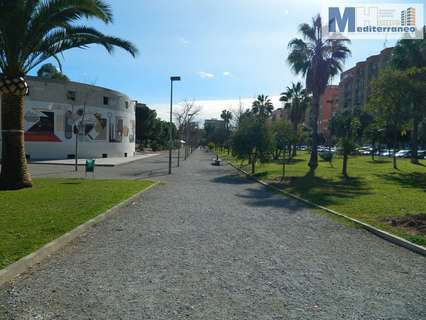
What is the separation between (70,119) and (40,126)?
292 cm

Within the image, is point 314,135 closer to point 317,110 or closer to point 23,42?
point 317,110

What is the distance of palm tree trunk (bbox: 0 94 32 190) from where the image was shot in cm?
1298

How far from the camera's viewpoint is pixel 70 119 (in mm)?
37219

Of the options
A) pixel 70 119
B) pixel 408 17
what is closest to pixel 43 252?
pixel 408 17

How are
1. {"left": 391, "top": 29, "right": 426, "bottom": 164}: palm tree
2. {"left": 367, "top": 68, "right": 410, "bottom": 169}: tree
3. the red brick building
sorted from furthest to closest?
the red brick building, {"left": 391, "top": 29, "right": 426, "bottom": 164}: palm tree, {"left": 367, "top": 68, "right": 410, "bottom": 169}: tree

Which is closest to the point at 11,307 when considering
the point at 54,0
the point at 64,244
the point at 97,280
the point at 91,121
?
the point at 97,280

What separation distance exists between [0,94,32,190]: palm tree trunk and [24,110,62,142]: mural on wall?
23.5 m

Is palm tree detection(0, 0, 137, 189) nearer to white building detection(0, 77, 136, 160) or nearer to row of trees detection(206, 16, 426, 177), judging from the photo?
row of trees detection(206, 16, 426, 177)

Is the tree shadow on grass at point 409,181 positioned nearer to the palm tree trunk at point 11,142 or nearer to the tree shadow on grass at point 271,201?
the tree shadow on grass at point 271,201

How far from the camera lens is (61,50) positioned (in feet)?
45.7

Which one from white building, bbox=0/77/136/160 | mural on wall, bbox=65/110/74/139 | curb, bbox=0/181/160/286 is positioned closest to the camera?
curb, bbox=0/181/160/286

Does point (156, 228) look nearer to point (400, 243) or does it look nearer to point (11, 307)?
point (11, 307)

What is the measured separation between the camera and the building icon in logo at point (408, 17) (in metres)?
19.2

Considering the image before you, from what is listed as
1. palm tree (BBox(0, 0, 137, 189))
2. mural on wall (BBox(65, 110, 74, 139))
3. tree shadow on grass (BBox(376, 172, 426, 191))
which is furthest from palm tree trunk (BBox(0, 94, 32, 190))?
mural on wall (BBox(65, 110, 74, 139))
